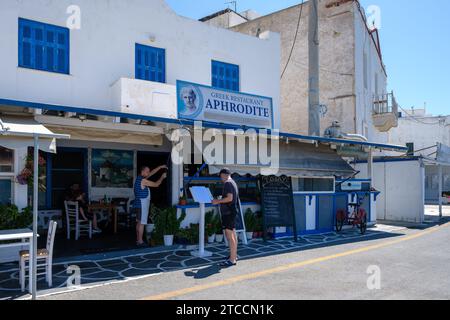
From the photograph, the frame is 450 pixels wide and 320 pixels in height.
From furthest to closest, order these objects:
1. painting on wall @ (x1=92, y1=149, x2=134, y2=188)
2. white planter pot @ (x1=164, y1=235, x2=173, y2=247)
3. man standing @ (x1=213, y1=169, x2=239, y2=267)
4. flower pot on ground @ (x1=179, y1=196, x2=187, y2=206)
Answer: painting on wall @ (x1=92, y1=149, x2=134, y2=188), flower pot on ground @ (x1=179, y1=196, x2=187, y2=206), white planter pot @ (x1=164, y1=235, x2=173, y2=247), man standing @ (x1=213, y1=169, x2=239, y2=267)

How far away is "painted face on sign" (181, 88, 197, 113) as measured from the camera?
29.8 feet

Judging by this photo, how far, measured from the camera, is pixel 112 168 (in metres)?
12.5

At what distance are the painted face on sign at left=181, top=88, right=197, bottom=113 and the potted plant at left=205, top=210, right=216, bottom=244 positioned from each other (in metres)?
2.57

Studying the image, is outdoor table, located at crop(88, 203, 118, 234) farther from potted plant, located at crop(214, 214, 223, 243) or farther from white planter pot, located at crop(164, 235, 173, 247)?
potted plant, located at crop(214, 214, 223, 243)

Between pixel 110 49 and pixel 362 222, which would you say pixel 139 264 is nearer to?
pixel 110 49

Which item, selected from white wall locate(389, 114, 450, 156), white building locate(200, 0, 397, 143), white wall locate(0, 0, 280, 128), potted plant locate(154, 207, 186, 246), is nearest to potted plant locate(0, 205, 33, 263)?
potted plant locate(154, 207, 186, 246)

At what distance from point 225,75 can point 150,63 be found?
2929mm

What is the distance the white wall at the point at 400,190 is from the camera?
592 inches

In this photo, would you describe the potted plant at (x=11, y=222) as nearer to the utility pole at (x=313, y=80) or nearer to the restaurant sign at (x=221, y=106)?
the restaurant sign at (x=221, y=106)

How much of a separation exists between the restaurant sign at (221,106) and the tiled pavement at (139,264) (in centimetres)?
301

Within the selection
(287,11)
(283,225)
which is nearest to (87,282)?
(283,225)

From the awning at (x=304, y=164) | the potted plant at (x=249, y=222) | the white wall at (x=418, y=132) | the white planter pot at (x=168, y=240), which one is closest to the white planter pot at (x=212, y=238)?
the potted plant at (x=249, y=222)

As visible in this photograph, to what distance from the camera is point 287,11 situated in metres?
19.9
